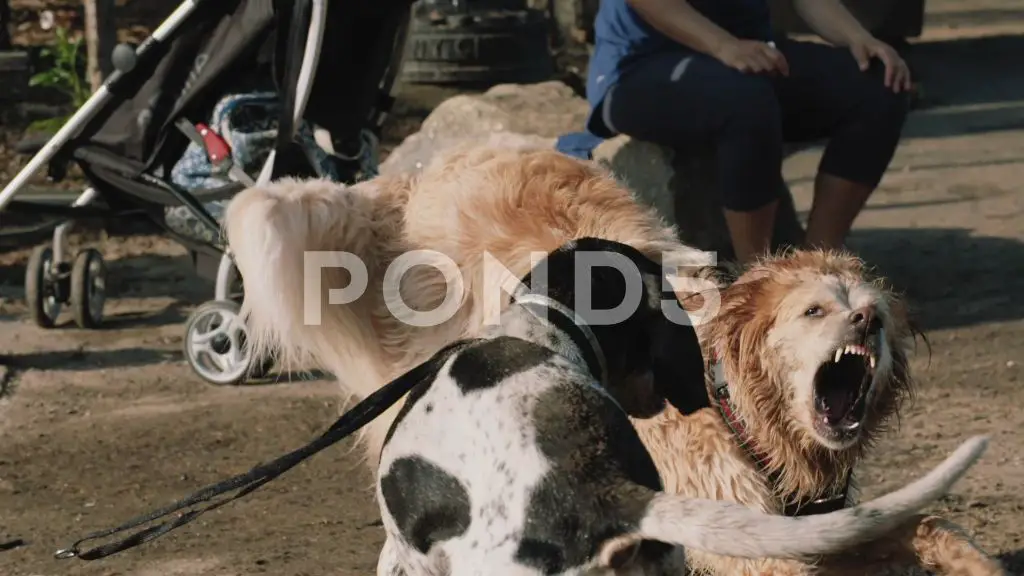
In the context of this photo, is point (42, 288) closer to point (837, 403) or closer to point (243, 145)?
point (243, 145)

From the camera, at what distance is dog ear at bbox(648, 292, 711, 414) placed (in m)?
2.99

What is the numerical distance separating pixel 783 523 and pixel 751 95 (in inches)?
112

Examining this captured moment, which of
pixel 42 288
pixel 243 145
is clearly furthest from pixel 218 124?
pixel 42 288

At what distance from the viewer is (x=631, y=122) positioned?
521cm

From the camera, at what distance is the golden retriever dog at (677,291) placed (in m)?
3.40

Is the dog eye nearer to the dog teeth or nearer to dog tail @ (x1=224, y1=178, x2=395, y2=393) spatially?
the dog teeth

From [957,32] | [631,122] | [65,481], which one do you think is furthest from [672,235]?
[957,32]

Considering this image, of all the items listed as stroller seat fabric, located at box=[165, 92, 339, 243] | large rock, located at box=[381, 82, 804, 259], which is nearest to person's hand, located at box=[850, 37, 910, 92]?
large rock, located at box=[381, 82, 804, 259]

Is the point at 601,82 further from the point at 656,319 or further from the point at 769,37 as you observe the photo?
the point at 656,319

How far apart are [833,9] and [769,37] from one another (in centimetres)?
32

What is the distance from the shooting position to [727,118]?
496 centimetres

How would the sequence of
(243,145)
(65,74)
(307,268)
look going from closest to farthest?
1. (307,268)
2. (243,145)
3. (65,74)

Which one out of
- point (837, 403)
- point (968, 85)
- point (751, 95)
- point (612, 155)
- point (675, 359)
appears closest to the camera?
point (675, 359)

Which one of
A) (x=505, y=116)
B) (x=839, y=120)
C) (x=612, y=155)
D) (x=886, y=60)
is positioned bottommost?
(x=505, y=116)
